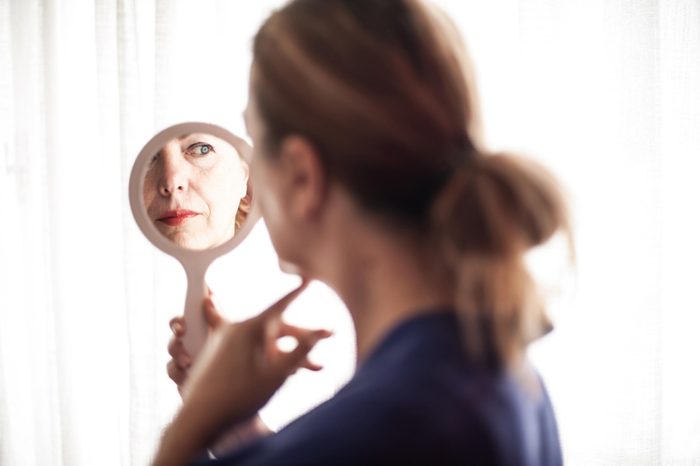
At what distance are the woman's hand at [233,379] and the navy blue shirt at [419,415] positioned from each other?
0.42 feet

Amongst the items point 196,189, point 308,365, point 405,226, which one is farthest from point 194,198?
point 405,226

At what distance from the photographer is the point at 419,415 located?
0.44 m

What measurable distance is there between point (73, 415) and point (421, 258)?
1330mm

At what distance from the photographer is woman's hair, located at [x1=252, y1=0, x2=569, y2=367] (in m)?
0.47

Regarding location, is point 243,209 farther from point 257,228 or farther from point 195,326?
point 257,228

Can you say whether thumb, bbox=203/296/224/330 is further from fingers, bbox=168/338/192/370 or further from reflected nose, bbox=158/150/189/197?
reflected nose, bbox=158/150/189/197

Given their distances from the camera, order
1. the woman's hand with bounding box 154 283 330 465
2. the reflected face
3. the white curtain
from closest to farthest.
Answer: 1. the woman's hand with bounding box 154 283 330 465
2. the reflected face
3. the white curtain

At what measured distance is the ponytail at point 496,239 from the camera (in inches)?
18.5

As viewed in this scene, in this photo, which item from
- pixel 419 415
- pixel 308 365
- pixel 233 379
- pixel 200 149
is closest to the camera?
pixel 419 415

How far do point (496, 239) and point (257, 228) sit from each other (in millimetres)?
958

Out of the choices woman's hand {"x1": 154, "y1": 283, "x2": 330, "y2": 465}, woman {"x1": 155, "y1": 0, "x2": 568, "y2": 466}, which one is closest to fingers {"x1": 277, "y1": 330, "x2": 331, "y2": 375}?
woman's hand {"x1": 154, "y1": 283, "x2": 330, "y2": 465}

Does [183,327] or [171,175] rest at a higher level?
[171,175]

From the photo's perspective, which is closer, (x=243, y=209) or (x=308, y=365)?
(x=308, y=365)

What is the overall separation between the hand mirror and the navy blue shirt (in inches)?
13.7
